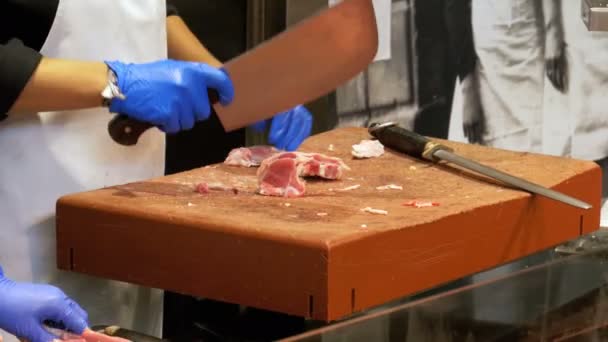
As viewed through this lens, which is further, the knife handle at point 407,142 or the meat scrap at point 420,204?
the knife handle at point 407,142

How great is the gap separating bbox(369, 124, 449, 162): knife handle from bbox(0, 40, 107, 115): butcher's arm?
0.55 meters

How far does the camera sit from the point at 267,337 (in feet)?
5.03

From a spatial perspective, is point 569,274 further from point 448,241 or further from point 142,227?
point 142,227

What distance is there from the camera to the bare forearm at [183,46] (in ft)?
6.32

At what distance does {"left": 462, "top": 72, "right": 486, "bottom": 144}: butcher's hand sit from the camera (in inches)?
98.2

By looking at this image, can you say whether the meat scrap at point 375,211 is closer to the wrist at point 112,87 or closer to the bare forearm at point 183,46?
the wrist at point 112,87

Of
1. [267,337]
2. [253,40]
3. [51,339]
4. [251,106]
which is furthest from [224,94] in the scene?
[253,40]

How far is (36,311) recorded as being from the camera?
1263 millimetres

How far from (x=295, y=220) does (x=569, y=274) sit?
41 cm

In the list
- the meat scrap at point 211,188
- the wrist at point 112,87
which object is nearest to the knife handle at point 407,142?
the meat scrap at point 211,188

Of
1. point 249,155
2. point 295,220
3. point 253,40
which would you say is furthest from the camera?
point 253,40

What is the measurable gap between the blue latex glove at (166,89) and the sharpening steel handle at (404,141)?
0.38m

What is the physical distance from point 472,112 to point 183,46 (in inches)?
33.2

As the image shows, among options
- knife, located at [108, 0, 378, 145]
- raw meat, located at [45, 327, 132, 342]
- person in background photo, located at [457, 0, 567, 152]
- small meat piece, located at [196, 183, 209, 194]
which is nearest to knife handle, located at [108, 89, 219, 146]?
knife, located at [108, 0, 378, 145]
